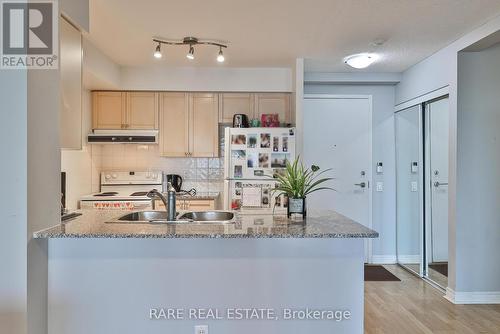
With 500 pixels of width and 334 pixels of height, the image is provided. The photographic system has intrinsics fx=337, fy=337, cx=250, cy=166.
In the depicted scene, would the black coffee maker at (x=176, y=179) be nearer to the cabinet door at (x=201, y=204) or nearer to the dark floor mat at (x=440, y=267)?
the cabinet door at (x=201, y=204)

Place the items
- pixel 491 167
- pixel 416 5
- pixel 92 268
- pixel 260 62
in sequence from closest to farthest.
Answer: pixel 92 268 < pixel 416 5 < pixel 491 167 < pixel 260 62

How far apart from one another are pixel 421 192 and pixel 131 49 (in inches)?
148

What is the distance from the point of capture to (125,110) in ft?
14.3

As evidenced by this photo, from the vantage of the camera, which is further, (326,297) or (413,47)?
(413,47)

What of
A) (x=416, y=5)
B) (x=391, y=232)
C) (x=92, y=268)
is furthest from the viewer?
(x=391, y=232)

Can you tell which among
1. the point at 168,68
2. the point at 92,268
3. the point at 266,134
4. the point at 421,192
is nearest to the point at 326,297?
the point at 92,268

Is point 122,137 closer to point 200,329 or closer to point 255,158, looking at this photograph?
point 255,158

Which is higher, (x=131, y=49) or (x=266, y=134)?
(x=131, y=49)

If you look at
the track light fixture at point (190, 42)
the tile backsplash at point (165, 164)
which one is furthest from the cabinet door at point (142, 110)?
the track light fixture at point (190, 42)

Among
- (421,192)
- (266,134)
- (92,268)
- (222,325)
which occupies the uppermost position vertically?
(266,134)

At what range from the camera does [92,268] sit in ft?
6.29

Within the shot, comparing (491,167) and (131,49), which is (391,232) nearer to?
(491,167)

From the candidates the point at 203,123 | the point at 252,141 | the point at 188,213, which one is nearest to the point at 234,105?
the point at 203,123

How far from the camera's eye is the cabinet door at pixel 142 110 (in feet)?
14.3
